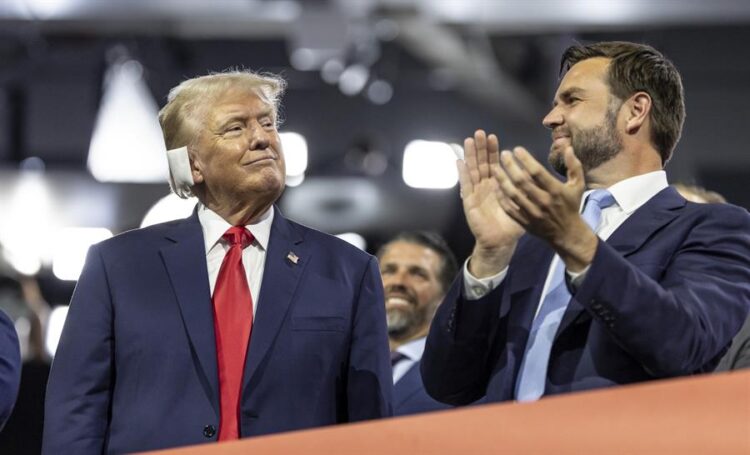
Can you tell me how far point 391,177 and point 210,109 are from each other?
6.45 meters

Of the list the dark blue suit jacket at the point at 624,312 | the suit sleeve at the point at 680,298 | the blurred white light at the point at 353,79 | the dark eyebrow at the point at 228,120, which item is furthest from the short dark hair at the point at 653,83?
the blurred white light at the point at 353,79

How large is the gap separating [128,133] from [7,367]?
19.5ft

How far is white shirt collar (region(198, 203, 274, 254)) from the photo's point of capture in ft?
10.4

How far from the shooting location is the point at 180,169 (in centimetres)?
322

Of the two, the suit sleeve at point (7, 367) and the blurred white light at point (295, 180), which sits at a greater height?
the suit sleeve at point (7, 367)

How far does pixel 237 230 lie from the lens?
10.3 feet

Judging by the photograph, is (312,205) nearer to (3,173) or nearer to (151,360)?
(3,173)

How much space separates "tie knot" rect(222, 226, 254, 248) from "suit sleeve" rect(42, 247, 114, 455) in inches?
11.3

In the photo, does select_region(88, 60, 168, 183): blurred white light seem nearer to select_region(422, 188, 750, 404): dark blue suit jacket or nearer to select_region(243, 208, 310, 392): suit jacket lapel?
select_region(243, 208, 310, 392): suit jacket lapel

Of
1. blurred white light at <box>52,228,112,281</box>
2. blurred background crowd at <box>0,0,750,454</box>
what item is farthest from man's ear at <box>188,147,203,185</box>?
blurred white light at <box>52,228,112,281</box>

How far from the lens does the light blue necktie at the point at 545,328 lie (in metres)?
2.81

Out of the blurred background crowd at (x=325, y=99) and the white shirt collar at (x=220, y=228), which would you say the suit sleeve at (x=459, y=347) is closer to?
the white shirt collar at (x=220, y=228)

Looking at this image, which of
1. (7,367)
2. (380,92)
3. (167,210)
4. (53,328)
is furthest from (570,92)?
(380,92)

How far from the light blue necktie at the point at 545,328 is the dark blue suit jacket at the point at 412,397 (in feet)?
→ 4.16
